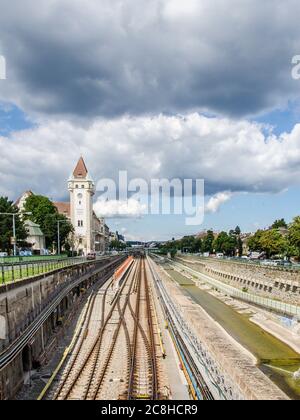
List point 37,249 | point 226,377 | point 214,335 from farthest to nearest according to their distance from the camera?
point 37,249 < point 214,335 < point 226,377

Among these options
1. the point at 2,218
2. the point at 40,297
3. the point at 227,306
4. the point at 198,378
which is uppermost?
the point at 2,218

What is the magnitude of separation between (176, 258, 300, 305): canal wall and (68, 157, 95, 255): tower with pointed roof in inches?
2484

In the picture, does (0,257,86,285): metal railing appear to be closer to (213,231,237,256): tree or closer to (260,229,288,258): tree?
(260,229,288,258): tree

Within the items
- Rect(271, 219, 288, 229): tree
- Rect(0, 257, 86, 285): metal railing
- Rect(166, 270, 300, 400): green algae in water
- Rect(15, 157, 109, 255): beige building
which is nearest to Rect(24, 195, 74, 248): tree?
Rect(0, 257, 86, 285): metal railing

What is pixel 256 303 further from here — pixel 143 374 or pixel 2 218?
pixel 2 218

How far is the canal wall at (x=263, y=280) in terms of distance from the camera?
3959 cm

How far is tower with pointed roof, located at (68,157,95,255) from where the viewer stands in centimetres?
13075

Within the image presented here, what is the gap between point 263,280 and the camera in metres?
48.8

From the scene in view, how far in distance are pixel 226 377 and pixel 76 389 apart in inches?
268

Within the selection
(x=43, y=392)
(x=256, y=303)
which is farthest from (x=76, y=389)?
(x=256, y=303)

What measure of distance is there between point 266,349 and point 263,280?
77.9ft

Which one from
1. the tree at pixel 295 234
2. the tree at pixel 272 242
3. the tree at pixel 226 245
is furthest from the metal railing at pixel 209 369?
the tree at pixel 226 245

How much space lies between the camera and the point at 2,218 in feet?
206

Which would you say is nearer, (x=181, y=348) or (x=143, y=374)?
(x=143, y=374)
